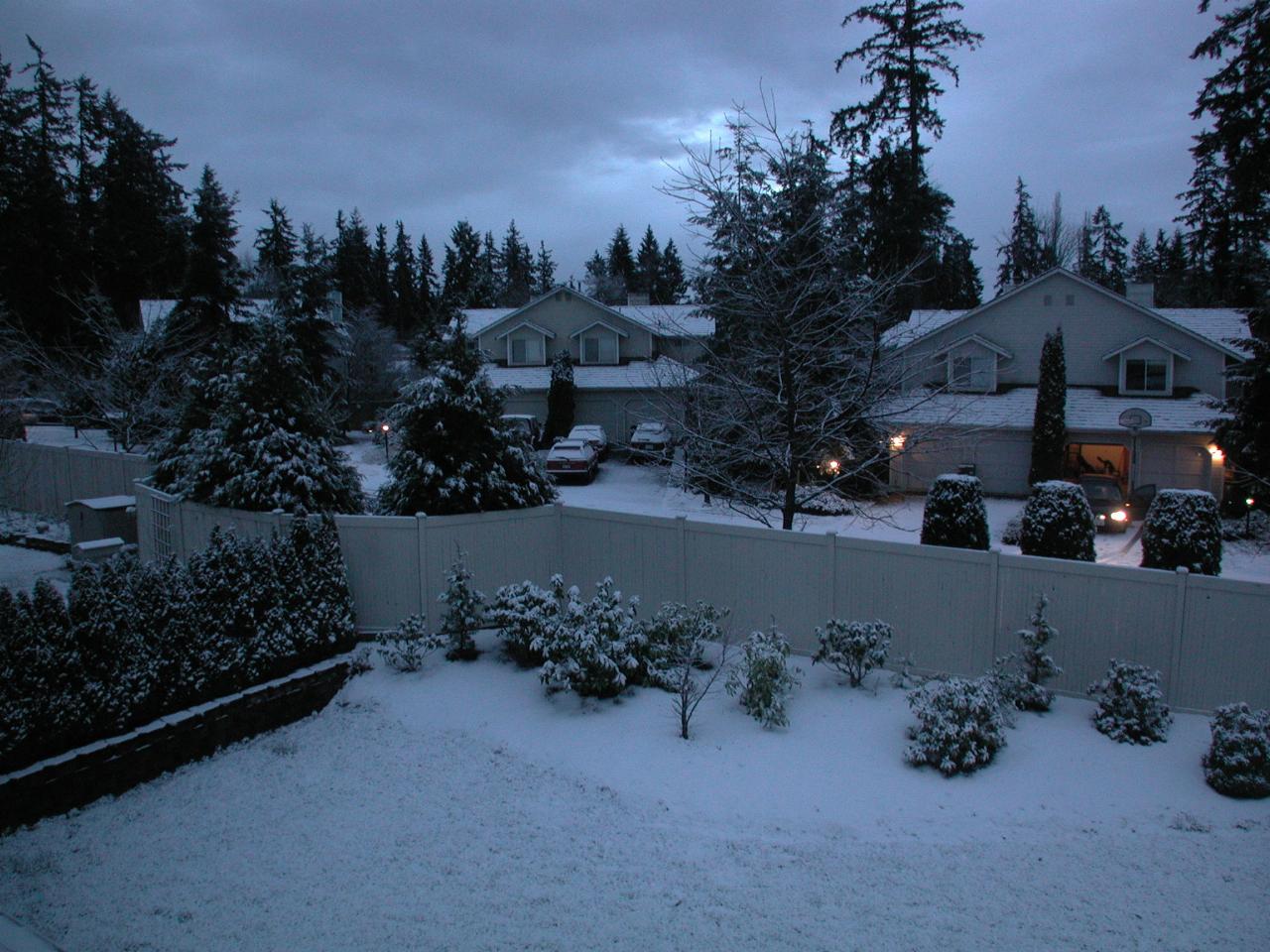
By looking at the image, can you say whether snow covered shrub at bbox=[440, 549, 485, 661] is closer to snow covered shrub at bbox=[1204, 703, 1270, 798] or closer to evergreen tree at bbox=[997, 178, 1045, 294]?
snow covered shrub at bbox=[1204, 703, 1270, 798]

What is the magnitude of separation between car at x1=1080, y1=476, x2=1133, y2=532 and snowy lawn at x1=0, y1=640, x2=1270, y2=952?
594 inches

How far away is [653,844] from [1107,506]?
19.6 meters

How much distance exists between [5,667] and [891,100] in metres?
36.8

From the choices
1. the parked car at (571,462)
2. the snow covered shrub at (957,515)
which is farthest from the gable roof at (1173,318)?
the snow covered shrub at (957,515)

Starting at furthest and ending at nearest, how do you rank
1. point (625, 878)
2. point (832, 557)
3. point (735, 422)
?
point (735, 422) → point (832, 557) → point (625, 878)

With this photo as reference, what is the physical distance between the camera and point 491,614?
901 cm

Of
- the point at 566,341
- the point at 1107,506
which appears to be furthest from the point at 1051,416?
the point at 566,341

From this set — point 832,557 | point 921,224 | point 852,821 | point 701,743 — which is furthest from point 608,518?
point 921,224

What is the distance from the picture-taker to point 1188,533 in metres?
9.48

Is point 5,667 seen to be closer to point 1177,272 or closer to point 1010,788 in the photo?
point 1010,788

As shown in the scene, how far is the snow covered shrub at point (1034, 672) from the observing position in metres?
7.58

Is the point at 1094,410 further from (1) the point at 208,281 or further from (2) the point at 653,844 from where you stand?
(1) the point at 208,281

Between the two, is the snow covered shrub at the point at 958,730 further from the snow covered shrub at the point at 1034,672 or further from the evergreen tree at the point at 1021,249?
the evergreen tree at the point at 1021,249

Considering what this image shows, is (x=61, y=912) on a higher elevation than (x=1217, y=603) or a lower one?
lower
